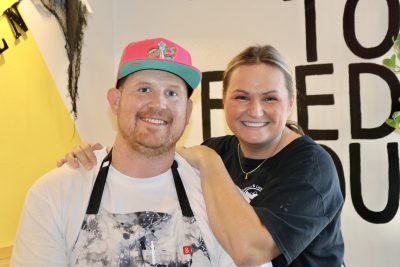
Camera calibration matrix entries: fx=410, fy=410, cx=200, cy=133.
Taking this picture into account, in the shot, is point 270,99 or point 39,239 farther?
point 270,99

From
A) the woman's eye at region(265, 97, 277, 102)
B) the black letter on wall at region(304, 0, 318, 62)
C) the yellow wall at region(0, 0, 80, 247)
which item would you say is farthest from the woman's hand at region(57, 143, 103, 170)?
the black letter on wall at region(304, 0, 318, 62)

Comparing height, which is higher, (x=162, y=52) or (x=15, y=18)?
(x=15, y=18)

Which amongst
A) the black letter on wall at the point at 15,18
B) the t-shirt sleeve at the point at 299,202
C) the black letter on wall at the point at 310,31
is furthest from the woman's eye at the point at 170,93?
the black letter on wall at the point at 310,31

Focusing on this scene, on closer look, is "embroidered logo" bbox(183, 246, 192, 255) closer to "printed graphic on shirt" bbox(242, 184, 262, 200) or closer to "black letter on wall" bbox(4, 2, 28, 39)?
"printed graphic on shirt" bbox(242, 184, 262, 200)

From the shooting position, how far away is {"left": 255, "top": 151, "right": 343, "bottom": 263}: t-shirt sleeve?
1296 millimetres

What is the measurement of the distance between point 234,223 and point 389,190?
1565 millimetres

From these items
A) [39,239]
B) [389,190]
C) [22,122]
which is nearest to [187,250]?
[39,239]

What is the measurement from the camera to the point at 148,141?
1.25 meters

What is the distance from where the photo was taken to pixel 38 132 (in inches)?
89.3

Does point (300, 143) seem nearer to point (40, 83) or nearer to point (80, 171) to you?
point (80, 171)

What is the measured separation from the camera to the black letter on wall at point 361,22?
8.04ft

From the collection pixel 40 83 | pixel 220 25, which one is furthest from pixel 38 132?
pixel 220 25

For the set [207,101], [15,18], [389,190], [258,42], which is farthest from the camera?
[207,101]

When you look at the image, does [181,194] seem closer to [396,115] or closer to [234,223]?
[234,223]
